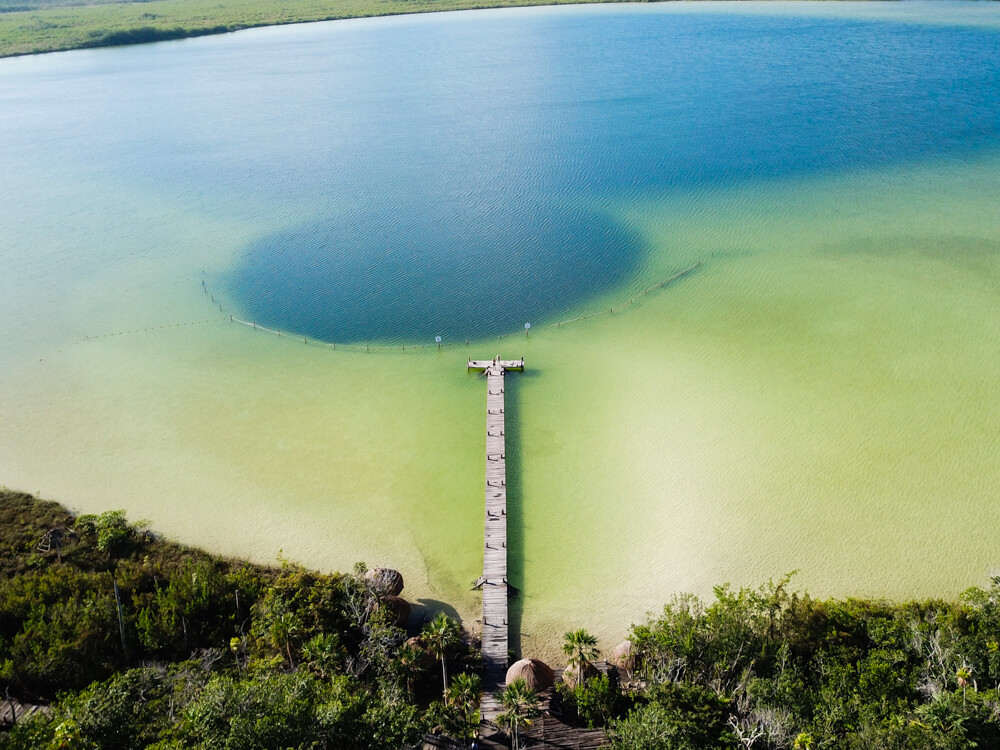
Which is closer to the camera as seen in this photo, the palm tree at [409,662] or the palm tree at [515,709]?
the palm tree at [515,709]

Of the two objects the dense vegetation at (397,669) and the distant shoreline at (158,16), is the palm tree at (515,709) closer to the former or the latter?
the dense vegetation at (397,669)

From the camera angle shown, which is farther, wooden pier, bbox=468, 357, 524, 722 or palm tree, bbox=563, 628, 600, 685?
wooden pier, bbox=468, 357, 524, 722

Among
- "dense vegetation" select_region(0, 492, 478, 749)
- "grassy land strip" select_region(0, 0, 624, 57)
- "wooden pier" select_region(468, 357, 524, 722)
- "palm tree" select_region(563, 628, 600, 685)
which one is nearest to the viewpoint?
"dense vegetation" select_region(0, 492, 478, 749)

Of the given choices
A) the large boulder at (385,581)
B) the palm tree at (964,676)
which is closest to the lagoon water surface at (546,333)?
the large boulder at (385,581)

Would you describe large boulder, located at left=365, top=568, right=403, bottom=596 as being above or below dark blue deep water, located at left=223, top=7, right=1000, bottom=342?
below

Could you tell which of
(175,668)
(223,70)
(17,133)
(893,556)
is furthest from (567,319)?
(223,70)

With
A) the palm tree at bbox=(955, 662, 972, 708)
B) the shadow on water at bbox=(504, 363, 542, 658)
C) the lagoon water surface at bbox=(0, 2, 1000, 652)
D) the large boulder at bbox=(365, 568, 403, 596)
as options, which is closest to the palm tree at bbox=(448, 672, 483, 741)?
the shadow on water at bbox=(504, 363, 542, 658)

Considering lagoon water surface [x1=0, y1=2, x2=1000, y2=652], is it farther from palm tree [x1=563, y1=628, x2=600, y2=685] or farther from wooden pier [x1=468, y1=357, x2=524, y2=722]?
palm tree [x1=563, y1=628, x2=600, y2=685]
